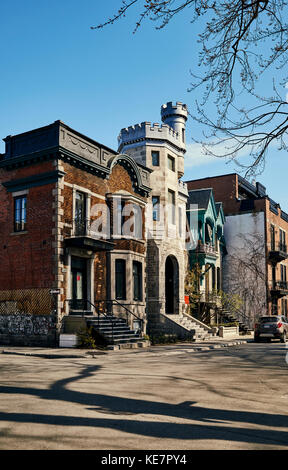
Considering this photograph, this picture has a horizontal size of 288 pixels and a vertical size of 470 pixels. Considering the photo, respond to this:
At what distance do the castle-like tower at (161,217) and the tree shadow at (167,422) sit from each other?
64.7 ft

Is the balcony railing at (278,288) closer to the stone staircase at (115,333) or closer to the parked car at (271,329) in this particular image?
the parked car at (271,329)

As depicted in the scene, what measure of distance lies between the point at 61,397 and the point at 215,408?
8.58 feet

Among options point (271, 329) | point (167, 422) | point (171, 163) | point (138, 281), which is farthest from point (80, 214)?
point (167, 422)

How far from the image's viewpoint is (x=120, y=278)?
25.0 metres

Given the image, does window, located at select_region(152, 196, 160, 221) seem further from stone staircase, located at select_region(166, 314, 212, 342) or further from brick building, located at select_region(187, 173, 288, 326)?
brick building, located at select_region(187, 173, 288, 326)

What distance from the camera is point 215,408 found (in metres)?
7.59

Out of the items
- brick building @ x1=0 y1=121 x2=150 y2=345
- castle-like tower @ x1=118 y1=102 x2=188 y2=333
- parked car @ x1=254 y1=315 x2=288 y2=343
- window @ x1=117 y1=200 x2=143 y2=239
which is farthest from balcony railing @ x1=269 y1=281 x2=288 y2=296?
brick building @ x1=0 y1=121 x2=150 y2=345

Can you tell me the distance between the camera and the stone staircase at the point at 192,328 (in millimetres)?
26516

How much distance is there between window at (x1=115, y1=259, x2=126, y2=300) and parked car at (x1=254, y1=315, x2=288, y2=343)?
25.7ft

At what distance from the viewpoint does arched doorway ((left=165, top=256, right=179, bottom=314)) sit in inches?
1190

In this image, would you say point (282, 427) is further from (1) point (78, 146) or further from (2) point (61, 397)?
(1) point (78, 146)

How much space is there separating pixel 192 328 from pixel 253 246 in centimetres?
1584

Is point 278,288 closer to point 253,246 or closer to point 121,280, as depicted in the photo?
point 253,246

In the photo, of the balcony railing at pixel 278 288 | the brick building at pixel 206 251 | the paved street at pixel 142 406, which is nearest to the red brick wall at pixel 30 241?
the paved street at pixel 142 406
